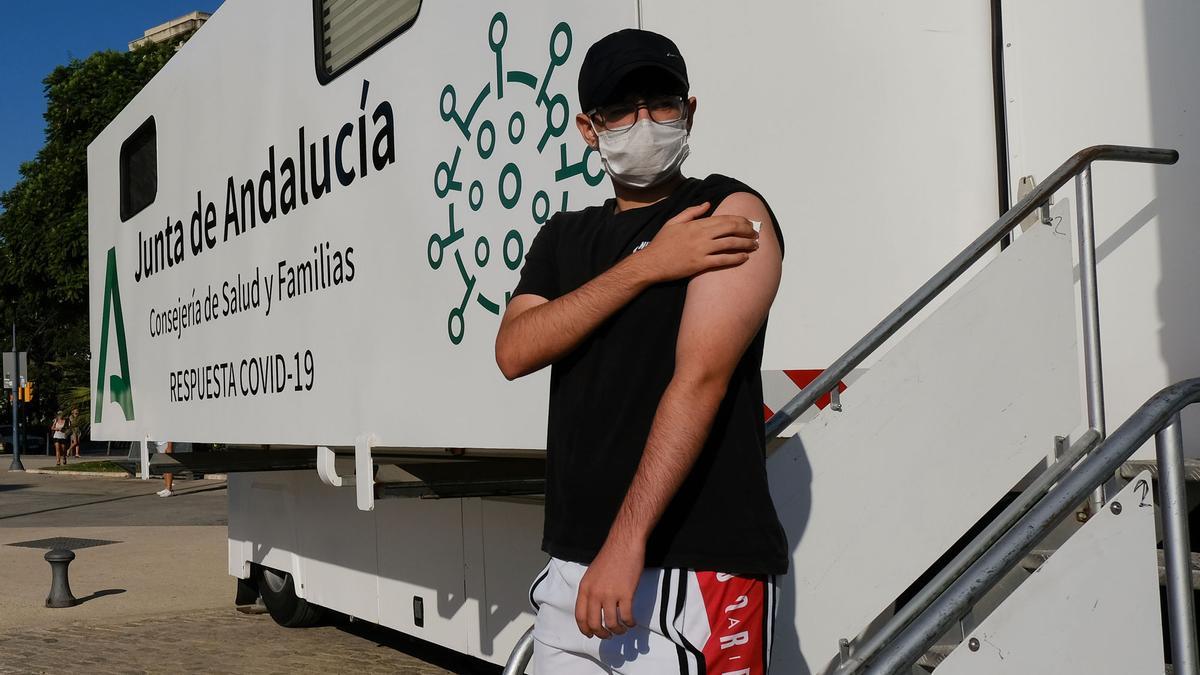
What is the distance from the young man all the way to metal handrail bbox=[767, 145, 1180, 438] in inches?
27.6

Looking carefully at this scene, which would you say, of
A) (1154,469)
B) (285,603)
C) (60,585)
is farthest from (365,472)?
(60,585)

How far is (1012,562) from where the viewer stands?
2.14m

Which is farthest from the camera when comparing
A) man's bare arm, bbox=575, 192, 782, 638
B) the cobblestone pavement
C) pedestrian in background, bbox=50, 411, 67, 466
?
pedestrian in background, bbox=50, 411, 67, 466

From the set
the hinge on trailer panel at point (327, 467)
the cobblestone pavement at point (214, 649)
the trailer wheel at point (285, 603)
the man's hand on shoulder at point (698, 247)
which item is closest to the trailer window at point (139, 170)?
the trailer wheel at point (285, 603)

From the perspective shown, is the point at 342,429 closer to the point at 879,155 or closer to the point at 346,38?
the point at 346,38

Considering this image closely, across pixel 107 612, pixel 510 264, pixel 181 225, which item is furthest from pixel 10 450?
pixel 510 264

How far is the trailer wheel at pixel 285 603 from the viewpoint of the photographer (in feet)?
25.4

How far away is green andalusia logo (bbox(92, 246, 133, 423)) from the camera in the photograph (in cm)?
744

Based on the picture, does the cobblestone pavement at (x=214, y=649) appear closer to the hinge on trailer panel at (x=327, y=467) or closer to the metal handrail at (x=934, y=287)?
the hinge on trailer panel at (x=327, y=467)

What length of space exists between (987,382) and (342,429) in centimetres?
274

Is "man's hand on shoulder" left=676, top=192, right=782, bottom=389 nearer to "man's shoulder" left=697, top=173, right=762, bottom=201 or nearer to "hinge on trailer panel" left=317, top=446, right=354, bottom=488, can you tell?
"man's shoulder" left=697, top=173, right=762, bottom=201

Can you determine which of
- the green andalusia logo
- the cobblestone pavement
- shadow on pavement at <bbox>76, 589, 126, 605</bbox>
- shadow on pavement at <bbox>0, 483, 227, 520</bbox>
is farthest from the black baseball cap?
shadow on pavement at <bbox>0, 483, 227, 520</bbox>

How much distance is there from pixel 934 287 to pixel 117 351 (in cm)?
611

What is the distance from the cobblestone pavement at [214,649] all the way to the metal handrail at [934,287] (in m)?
4.66
